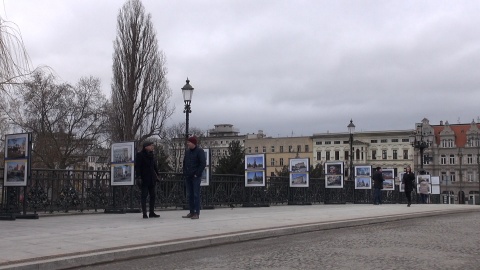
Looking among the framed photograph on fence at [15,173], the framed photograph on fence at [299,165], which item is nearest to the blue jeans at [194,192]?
the framed photograph on fence at [15,173]

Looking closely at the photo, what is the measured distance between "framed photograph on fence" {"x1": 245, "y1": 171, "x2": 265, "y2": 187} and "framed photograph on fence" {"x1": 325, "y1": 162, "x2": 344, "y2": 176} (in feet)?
22.5

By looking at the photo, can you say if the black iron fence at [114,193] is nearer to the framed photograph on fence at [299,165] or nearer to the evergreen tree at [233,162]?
the framed photograph on fence at [299,165]

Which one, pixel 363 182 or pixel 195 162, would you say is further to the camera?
pixel 363 182

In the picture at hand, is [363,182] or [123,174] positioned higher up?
[123,174]

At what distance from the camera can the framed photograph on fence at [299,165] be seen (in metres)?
A: 24.7

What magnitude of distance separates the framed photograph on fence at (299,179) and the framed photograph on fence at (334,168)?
10.3 feet

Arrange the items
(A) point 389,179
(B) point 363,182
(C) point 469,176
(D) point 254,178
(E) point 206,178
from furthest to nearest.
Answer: (C) point 469,176 < (A) point 389,179 < (B) point 363,182 < (D) point 254,178 < (E) point 206,178

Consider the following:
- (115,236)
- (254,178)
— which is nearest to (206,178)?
(254,178)

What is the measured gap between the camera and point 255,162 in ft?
71.4

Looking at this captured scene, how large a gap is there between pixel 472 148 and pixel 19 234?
368 feet

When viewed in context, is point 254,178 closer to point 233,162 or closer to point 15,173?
point 15,173

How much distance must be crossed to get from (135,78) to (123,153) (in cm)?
3353

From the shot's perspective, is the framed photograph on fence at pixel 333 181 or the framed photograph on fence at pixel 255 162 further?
the framed photograph on fence at pixel 333 181

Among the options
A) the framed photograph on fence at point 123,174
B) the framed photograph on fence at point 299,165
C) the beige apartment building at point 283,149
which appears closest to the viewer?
the framed photograph on fence at point 123,174
